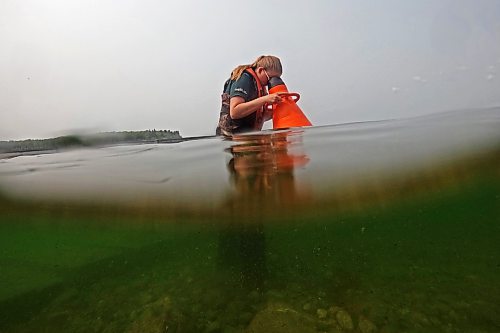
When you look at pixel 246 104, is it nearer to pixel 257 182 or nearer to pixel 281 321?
pixel 257 182

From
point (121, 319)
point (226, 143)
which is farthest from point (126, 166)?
point (121, 319)

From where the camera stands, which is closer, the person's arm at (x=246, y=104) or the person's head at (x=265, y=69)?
the person's arm at (x=246, y=104)

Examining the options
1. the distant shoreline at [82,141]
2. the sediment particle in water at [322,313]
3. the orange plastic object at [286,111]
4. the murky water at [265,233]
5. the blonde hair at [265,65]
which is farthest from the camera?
the distant shoreline at [82,141]

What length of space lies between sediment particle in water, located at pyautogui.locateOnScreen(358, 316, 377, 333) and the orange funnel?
3458mm

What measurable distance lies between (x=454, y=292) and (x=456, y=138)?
3373mm

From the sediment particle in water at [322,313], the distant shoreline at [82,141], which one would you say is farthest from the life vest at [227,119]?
the sediment particle in water at [322,313]

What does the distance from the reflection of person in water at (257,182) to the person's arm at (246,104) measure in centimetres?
67

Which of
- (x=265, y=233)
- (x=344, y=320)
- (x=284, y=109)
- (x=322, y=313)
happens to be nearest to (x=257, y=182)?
(x=284, y=109)

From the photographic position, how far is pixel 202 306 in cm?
496

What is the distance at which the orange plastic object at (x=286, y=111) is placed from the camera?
6008mm

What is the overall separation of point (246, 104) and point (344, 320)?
3716 mm

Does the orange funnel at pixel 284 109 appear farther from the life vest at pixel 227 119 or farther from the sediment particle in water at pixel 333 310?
the sediment particle in water at pixel 333 310

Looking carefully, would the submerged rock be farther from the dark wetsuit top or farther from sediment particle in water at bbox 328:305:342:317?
the dark wetsuit top

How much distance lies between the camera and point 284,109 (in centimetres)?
605
